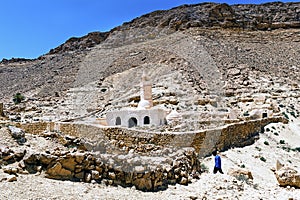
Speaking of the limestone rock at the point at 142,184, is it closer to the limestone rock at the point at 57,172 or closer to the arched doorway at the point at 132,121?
the limestone rock at the point at 57,172

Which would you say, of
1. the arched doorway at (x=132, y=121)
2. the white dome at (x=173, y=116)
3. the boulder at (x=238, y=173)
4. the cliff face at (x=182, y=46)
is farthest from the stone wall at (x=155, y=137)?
the cliff face at (x=182, y=46)

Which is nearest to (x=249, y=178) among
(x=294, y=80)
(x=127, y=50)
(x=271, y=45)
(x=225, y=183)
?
(x=225, y=183)

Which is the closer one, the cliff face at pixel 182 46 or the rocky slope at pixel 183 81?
the rocky slope at pixel 183 81

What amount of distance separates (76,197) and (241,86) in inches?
Result: 1107

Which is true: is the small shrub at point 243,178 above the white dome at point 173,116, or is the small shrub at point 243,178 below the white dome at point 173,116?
below

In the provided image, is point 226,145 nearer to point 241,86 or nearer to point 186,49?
point 241,86

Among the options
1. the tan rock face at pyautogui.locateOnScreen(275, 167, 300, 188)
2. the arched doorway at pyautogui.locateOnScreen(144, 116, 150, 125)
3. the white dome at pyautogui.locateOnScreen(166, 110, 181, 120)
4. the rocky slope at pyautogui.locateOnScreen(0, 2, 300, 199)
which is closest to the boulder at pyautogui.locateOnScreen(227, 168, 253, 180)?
the rocky slope at pyautogui.locateOnScreen(0, 2, 300, 199)

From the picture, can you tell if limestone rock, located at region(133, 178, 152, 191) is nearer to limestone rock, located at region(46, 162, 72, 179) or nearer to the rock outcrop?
the rock outcrop

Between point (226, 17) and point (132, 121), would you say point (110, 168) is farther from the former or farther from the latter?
point (226, 17)

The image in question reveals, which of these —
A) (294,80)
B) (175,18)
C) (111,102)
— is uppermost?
(175,18)

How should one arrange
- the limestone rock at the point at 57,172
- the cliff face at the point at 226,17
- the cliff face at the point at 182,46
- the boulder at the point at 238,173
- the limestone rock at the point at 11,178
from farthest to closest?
the cliff face at the point at 226,17, the cliff face at the point at 182,46, the boulder at the point at 238,173, the limestone rock at the point at 57,172, the limestone rock at the point at 11,178

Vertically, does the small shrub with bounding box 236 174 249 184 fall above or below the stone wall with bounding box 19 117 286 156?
below

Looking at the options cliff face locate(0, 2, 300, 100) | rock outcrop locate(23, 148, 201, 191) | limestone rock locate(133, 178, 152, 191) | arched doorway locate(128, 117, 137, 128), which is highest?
cliff face locate(0, 2, 300, 100)

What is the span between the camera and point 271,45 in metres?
50.3
